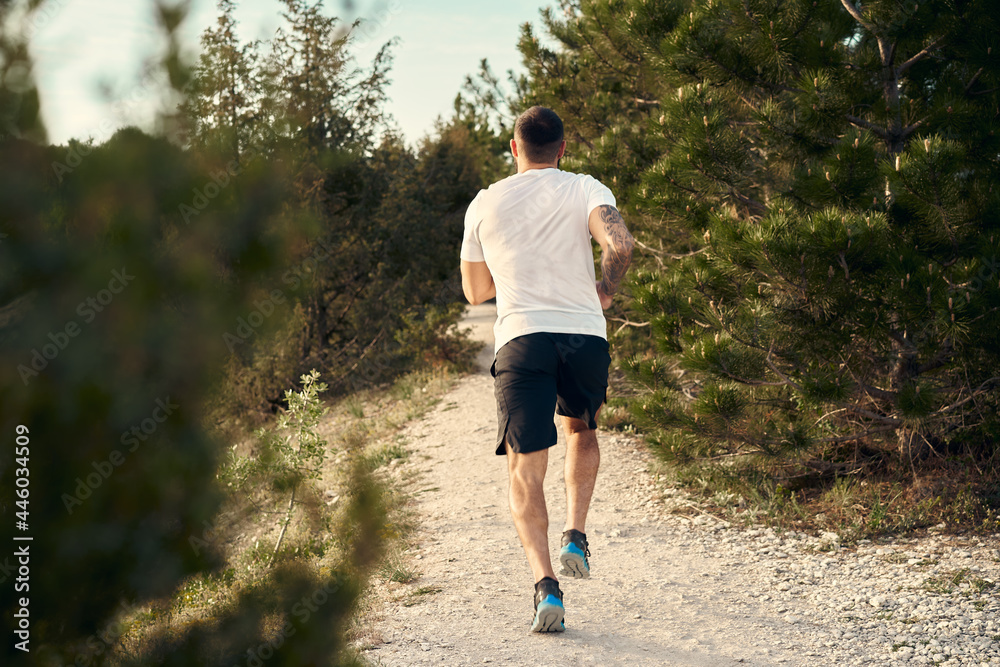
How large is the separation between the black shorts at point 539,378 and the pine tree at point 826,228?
1.37 metres

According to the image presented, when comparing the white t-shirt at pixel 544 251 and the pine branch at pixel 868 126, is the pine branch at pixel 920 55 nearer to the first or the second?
the pine branch at pixel 868 126

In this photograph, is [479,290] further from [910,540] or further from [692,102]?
[910,540]

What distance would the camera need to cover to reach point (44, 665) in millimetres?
1341

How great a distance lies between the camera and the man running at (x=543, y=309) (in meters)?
3.12

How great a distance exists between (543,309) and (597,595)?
1.57 metres

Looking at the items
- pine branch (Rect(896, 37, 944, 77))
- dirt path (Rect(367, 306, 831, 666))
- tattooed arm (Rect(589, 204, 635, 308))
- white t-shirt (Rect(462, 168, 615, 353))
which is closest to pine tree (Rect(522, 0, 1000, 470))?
pine branch (Rect(896, 37, 944, 77))

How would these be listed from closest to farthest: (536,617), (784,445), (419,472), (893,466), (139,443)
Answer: (139,443) → (536,617) → (784,445) → (893,466) → (419,472)

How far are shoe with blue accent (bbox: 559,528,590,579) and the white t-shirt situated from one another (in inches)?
35.2

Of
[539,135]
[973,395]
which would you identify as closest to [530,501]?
[539,135]

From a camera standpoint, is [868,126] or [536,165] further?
[868,126]

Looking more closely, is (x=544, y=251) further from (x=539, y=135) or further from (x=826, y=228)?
(x=826, y=228)

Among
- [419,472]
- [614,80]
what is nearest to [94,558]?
[419,472]

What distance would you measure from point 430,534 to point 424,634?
67.3 inches

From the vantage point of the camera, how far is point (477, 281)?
338 centimetres
